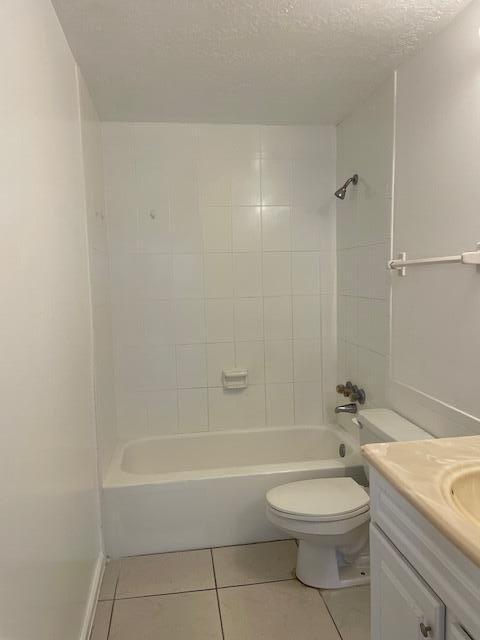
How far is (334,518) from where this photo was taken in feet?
6.48

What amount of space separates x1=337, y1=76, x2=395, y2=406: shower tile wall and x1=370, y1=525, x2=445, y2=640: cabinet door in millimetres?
1217

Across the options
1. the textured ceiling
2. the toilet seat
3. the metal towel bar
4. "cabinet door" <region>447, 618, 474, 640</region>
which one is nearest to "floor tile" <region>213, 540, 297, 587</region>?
the toilet seat

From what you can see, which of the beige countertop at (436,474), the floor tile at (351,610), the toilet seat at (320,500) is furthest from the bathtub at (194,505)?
the beige countertop at (436,474)

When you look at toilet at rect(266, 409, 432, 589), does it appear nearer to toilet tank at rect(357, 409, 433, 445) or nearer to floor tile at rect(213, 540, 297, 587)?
toilet tank at rect(357, 409, 433, 445)

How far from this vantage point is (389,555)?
126 cm

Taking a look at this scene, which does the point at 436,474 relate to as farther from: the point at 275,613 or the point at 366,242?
the point at 366,242

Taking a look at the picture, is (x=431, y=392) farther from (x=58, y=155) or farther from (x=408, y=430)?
(x=58, y=155)

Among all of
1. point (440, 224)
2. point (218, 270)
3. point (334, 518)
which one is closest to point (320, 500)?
point (334, 518)

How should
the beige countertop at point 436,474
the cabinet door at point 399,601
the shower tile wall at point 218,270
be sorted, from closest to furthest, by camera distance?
the beige countertop at point 436,474 < the cabinet door at point 399,601 < the shower tile wall at point 218,270

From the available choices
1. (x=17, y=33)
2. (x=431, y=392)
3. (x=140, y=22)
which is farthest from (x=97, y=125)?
(x=431, y=392)

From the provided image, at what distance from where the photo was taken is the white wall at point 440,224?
167 cm

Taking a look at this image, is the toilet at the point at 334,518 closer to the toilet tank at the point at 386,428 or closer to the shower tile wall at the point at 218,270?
the toilet tank at the point at 386,428

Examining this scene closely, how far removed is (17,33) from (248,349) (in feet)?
7.10

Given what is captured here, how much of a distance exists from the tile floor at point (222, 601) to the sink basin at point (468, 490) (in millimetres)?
987
